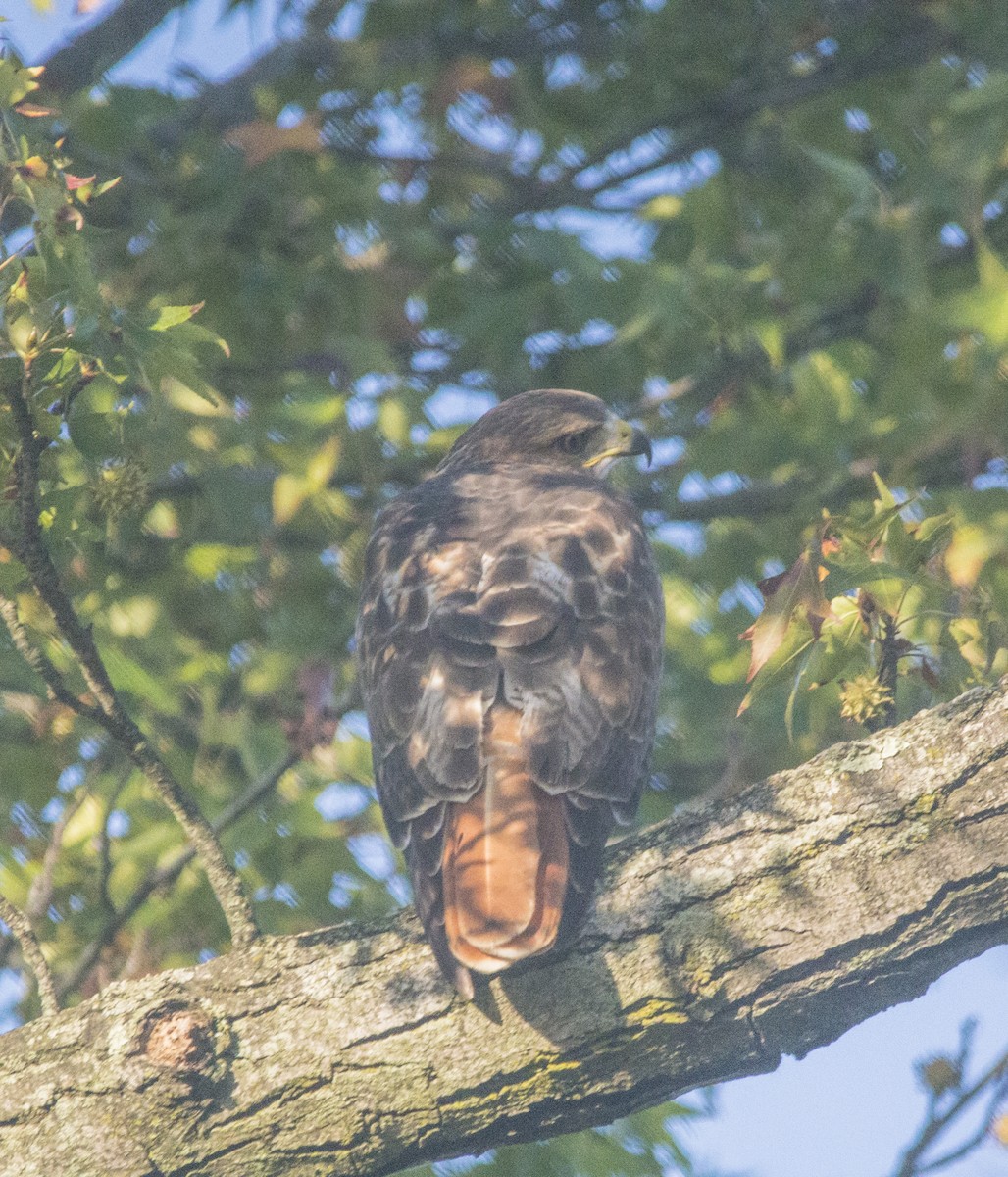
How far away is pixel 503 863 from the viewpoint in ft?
9.23

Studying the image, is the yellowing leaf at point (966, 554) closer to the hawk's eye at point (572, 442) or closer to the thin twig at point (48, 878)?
the hawk's eye at point (572, 442)

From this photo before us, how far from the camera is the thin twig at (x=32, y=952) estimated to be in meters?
2.79

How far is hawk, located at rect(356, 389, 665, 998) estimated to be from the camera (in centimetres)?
278

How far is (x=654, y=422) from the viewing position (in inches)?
226

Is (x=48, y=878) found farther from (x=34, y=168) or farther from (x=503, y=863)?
(x=34, y=168)

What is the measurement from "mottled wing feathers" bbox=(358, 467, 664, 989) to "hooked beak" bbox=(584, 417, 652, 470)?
0.77 meters

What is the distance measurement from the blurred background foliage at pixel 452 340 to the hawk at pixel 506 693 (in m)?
0.64

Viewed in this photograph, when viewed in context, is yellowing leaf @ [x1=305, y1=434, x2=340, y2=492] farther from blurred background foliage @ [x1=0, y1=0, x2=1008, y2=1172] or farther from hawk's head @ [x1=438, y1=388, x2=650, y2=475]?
hawk's head @ [x1=438, y1=388, x2=650, y2=475]

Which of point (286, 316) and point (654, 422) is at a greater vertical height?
point (286, 316)

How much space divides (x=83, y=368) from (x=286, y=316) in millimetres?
2848

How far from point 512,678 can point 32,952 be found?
1.09 m

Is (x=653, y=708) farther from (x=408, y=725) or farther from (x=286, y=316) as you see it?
(x=286, y=316)

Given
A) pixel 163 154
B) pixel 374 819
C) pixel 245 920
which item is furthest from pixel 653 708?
pixel 163 154

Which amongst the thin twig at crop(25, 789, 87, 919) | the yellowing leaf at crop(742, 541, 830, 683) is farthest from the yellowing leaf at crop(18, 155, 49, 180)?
the thin twig at crop(25, 789, 87, 919)
